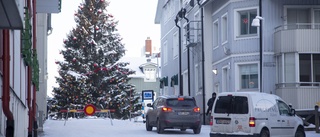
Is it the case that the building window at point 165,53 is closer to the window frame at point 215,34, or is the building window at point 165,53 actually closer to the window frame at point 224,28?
the window frame at point 215,34

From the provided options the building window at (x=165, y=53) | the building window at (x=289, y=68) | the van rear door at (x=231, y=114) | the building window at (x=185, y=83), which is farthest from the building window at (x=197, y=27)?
the van rear door at (x=231, y=114)

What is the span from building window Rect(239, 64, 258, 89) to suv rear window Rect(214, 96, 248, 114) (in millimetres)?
12622

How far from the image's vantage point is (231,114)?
71.1 feet

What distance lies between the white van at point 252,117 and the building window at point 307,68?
11.3m

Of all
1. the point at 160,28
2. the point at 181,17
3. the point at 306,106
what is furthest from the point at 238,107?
the point at 160,28

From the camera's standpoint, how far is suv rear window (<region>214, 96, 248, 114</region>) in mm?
21453

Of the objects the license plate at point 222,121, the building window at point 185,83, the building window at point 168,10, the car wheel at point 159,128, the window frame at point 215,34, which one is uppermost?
the building window at point 168,10

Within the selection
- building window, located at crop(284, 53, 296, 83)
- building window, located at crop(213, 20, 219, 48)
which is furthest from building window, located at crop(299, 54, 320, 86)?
building window, located at crop(213, 20, 219, 48)

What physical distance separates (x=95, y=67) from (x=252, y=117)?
133 feet

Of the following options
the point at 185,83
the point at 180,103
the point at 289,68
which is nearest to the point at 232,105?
the point at 180,103

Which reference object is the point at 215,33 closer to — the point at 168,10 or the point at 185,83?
the point at 185,83

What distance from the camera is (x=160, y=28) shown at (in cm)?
6138

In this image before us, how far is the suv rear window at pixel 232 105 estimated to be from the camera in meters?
21.5

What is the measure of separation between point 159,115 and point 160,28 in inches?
1310
